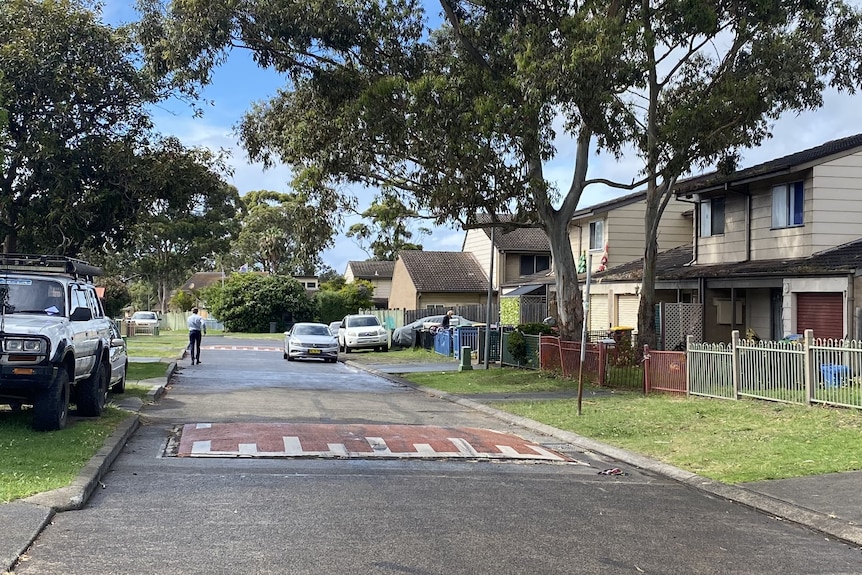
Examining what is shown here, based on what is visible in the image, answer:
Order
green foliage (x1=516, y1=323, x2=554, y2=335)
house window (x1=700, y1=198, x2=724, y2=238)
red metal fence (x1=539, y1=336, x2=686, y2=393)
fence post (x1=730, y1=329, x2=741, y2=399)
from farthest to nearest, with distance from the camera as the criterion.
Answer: green foliage (x1=516, y1=323, x2=554, y2=335) → house window (x1=700, y1=198, x2=724, y2=238) → red metal fence (x1=539, y1=336, x2=686, y2=393) → fence post (x1=730, y1=329, x2=741, y2=399)

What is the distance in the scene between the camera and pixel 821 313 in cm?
1992

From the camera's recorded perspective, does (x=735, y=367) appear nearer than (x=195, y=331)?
Yes

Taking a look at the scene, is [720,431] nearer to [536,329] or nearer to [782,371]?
[782,371]

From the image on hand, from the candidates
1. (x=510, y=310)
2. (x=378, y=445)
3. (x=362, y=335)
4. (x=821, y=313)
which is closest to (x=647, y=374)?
(x=821, y=313)

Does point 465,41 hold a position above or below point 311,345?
above

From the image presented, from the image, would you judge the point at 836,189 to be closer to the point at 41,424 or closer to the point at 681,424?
the point at 681,424

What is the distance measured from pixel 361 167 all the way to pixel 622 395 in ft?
26.9

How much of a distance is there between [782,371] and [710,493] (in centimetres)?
645

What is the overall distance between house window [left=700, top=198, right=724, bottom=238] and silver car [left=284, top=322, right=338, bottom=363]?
13.4m

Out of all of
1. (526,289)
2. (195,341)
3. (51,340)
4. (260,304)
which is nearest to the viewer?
(51,340)

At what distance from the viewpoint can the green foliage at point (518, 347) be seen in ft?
79.8

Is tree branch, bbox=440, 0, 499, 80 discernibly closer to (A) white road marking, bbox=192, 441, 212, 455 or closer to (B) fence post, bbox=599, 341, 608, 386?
(B) fence post, bbox=599, 341, 608, 386

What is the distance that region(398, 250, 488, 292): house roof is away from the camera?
51.2 m

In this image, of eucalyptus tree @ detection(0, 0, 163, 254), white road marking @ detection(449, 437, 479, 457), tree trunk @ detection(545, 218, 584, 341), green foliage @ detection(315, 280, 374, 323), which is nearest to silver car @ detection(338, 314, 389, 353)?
tree trunk @ detection(545, 218, 584, 341)
